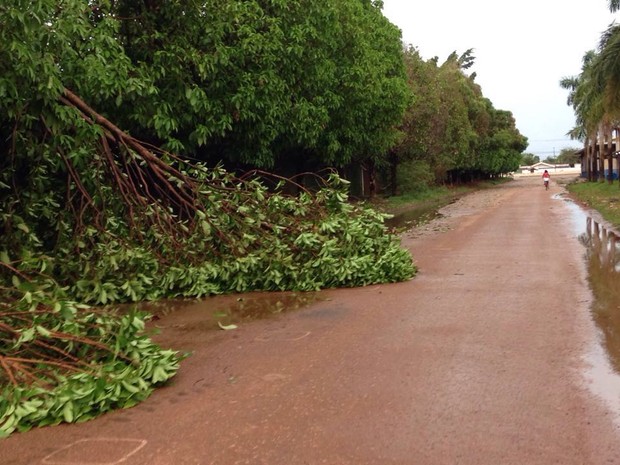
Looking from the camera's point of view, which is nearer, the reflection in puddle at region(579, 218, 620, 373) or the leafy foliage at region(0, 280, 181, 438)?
the leafy foliage at region(0, 280, 181, 438)

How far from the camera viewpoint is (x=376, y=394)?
4.46 m

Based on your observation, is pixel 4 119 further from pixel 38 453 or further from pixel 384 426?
pixel 384 426

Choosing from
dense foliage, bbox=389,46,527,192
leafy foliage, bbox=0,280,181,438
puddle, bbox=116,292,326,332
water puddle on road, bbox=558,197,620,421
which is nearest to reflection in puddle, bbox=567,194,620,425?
water puddle on road, bbox=558,197,620,421

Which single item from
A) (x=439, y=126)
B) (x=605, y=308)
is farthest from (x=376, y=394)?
(x=439, y=126)

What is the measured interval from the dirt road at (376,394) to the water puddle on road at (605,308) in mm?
105

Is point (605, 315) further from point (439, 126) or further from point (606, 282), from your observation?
point (439, 126)

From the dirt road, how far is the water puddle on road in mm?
105

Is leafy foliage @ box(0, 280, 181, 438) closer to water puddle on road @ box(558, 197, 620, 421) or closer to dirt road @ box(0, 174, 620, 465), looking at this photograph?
dirt road @ box(0, 174, 620, 465)

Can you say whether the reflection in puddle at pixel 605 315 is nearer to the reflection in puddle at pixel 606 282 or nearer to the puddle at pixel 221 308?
the reflection in puddle at pixel 606 282

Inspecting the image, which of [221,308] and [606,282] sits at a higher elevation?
[221,308]

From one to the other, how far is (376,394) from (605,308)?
373 centimetres

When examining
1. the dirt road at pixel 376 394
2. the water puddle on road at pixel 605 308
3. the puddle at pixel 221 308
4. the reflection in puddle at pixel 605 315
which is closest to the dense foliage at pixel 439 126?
the water puddle on road at pixel 605 308

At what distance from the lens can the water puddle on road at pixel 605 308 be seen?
458 cm

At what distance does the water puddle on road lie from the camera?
4582 millimetres
